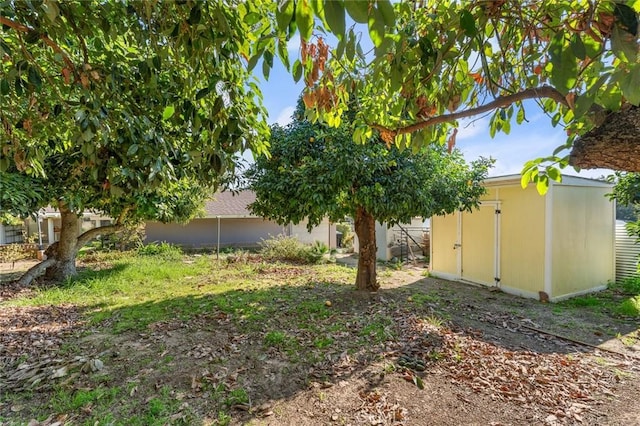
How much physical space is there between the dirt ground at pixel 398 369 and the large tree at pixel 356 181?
177 cm

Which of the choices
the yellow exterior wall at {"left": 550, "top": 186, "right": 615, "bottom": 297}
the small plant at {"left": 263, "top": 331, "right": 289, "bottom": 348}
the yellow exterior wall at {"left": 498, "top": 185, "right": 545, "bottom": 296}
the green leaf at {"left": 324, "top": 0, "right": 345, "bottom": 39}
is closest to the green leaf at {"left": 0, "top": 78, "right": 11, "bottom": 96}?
the green leaf at {"left": 324, "top": 0, "right": 345, "bottom": 39}

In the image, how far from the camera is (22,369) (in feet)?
10.9

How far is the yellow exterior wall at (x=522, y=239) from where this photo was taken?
690cm

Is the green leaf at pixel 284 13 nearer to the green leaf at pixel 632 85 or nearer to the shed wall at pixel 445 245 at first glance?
the green leaf at pixel 632 85

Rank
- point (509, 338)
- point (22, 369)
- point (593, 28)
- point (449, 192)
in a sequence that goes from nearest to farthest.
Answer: point (593, 28) < point (22, 369) < point (509, 338) < point (449, 192)

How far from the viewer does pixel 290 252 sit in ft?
40.3

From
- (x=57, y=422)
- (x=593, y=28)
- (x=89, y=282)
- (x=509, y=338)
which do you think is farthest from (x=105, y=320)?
(x=593, y=28)

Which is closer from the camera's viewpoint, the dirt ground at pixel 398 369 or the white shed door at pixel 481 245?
the dirt ground at pixel 398 369

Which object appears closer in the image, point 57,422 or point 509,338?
point 57,422

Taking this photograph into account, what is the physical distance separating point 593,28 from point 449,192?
4.72 meters

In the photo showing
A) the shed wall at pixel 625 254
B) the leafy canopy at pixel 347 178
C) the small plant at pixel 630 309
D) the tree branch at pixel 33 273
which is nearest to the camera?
the leafy canopy at pixel 347 178

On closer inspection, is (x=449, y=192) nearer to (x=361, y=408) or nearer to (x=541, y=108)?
(x=541, y=108)

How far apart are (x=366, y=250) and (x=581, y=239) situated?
5225mm

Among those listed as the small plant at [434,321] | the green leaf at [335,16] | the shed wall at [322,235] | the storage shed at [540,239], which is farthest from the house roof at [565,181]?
the shed wall at [322,235]
